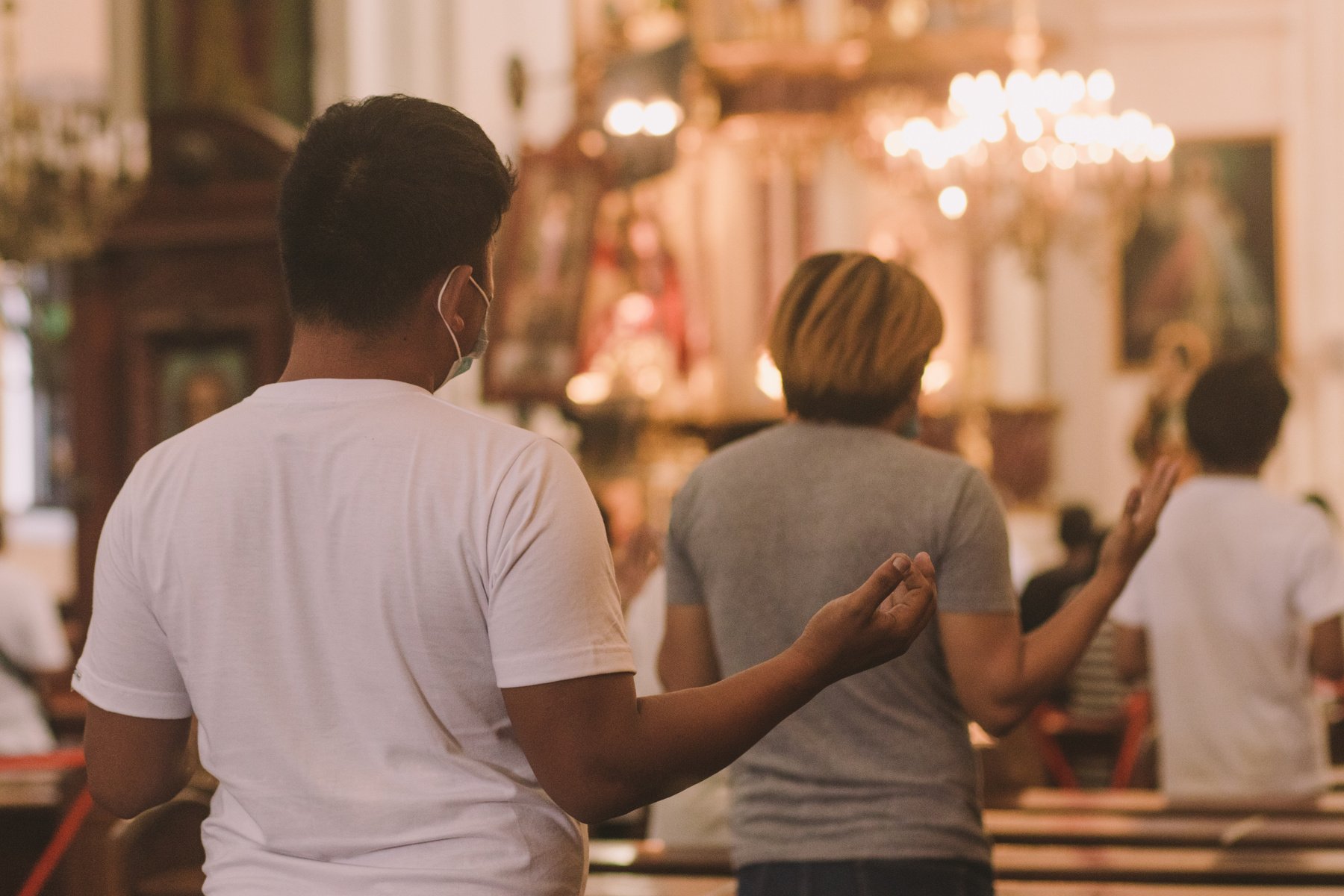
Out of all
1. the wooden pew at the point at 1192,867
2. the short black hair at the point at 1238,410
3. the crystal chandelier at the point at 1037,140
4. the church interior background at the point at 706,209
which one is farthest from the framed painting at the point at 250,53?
the wooden pew at the point at 1192,867

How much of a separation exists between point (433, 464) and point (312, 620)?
0.62ft

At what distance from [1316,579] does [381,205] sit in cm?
244

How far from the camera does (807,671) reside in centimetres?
150

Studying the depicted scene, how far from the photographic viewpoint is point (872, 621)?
4.91 ft

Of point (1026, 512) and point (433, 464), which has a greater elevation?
point (433, 464)

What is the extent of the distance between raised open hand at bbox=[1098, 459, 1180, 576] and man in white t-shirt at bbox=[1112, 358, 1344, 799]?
1.04 m

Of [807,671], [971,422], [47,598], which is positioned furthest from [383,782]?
[971,422]

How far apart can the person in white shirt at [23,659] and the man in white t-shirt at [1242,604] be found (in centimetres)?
344

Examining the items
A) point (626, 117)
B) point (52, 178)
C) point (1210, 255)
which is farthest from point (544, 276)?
point (1210, 255)

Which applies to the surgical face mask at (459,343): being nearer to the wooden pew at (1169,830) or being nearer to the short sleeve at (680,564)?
the short sleeve at (680,564)

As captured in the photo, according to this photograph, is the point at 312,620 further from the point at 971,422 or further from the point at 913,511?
the point at 971,422

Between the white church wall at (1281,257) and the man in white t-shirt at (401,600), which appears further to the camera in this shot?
the white church wall at (1281,257)

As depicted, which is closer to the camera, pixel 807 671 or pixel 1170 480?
pixel 807 671

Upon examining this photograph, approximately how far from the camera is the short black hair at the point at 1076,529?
22.5 ft
